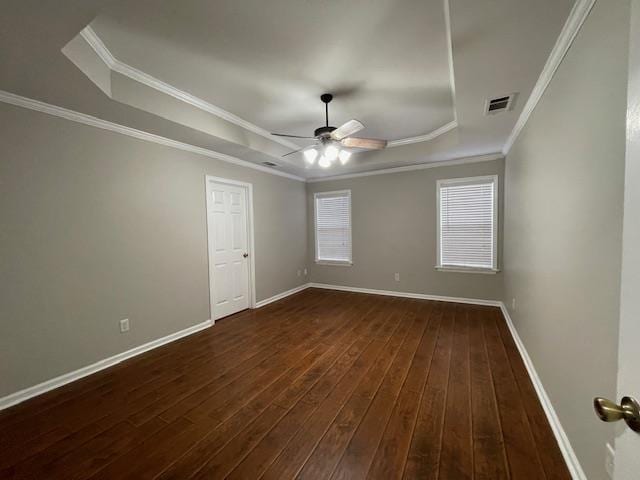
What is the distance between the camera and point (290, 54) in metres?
2.06

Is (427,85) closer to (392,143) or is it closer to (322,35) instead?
(322,35)

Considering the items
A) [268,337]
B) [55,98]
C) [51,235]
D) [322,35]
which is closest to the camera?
[322,35]

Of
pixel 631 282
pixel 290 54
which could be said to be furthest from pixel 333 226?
pixel 631 282

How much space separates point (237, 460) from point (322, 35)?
286cm

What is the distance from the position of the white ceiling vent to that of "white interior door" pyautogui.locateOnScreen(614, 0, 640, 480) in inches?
82.7

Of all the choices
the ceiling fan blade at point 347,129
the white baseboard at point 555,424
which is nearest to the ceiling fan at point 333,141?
the ceiling fan blade at point 347,129

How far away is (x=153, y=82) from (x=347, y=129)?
1.86m

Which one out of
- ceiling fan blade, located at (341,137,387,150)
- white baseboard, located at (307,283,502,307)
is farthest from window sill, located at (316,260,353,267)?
ceiling fan blade, located at (341,137,387,150)

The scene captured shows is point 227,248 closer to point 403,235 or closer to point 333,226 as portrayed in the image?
point 333,226

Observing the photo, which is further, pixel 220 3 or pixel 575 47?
pixel 220 3

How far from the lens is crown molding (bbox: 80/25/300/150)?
1.88m

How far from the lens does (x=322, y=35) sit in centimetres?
187

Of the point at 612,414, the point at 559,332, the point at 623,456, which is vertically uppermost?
the point at 612,414

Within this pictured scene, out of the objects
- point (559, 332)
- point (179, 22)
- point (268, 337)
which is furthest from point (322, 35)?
point (268, 337)
